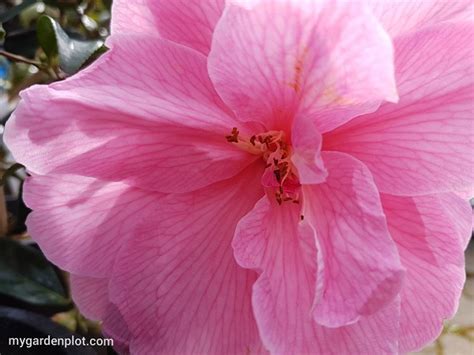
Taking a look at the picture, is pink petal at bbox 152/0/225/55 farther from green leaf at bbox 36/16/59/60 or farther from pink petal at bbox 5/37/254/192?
green leaf at bbox 36/16/59/60

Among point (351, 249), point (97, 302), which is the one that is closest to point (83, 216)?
point (97, 302)

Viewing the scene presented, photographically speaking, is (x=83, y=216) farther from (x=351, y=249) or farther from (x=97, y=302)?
(x=351, y=249)

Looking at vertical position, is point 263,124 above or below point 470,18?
below

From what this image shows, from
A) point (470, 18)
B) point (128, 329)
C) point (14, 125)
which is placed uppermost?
point (470, 18)

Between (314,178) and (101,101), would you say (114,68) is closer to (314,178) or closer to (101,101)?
(101,101)

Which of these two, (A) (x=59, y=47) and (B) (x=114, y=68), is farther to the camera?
(A) (x=59, y=47)

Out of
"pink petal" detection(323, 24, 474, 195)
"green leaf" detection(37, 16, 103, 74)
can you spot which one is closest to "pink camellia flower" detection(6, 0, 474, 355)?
"pink petal" detection(323, 24, 474, 195)

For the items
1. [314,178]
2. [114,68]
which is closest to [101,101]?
[114,68]

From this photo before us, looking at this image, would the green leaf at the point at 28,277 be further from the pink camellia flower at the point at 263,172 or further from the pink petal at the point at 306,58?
the pink petal at the point at 306,58
